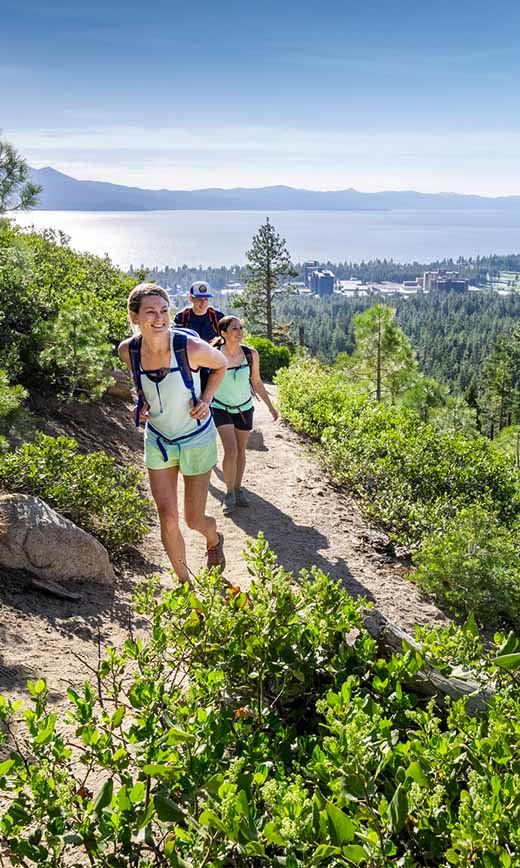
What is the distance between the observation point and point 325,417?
341 inches

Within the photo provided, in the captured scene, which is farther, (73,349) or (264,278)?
(264,278)

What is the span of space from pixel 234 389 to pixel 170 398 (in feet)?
7.15

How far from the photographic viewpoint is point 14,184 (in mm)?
6695

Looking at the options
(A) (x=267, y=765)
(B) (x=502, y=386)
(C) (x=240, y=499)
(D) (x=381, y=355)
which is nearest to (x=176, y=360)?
(A) (x=267, y=765)

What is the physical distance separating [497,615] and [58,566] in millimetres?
3076

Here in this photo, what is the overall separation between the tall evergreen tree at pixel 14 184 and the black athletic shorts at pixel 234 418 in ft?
10.5

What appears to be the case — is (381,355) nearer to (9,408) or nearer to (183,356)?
(9,408)

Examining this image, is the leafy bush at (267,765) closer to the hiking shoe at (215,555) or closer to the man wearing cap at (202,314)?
the hiking shoe at (215,555)

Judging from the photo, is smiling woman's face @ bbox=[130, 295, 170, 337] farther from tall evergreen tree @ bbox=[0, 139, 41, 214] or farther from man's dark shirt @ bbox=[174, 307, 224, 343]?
tall evergreen tree @ bbox=[0, 139, 41, 214]

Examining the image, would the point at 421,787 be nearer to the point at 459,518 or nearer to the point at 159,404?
the point at 159,404

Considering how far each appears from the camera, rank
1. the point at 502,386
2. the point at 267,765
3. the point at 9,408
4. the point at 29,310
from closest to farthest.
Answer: the point at 267,765, the point at 9,408, the point at 29,310, the point at 502,386

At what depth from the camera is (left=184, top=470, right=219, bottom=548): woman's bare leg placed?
3725mm

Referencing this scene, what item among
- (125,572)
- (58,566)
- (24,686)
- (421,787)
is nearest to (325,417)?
(125,572)

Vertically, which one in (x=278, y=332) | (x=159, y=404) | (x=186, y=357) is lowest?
(x=278, y=332)
